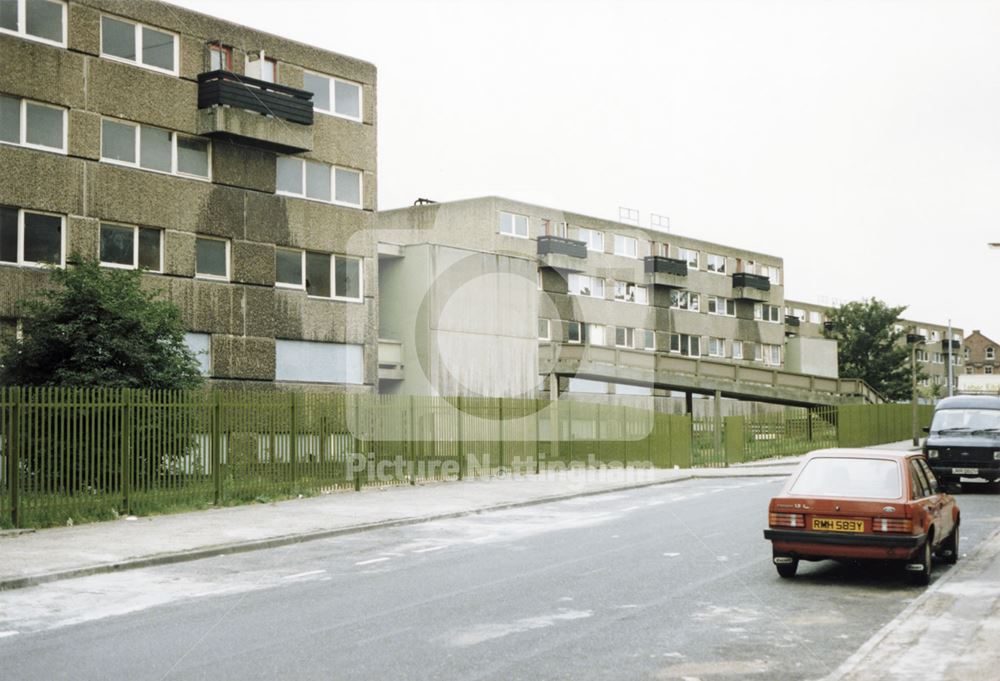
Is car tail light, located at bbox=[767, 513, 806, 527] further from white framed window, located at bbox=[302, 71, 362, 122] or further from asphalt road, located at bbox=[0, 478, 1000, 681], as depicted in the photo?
white framed window, located at bbox=[302, 71, 362, 122]

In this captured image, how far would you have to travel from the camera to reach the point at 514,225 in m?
60.7

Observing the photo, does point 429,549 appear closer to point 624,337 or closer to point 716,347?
point 624,337

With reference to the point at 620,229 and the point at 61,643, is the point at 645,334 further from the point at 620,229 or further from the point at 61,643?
the point at 61,643

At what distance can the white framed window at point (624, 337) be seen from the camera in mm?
66125

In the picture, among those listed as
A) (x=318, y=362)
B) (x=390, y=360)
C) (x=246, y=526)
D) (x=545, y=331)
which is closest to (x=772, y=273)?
(x=545, y=331)

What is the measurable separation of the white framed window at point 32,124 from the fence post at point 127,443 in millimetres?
11779

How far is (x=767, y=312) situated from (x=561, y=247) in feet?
82.1

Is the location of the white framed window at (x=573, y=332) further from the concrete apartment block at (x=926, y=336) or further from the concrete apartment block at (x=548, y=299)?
the concrete apartment block at (x=926, y=336)

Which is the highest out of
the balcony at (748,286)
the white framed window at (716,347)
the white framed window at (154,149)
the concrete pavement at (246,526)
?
the balcony at (748,286)

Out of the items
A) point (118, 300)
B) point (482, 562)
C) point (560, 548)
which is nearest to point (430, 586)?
point (482, 562)

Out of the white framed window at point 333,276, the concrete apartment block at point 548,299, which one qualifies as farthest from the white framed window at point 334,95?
the concrete apartment block at point 548,299

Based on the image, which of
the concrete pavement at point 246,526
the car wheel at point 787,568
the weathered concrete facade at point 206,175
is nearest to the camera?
the car wheel at point 787,568

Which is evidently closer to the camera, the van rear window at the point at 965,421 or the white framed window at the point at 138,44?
the van rear window at the point at 965,421

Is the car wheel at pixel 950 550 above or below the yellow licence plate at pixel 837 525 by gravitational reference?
below
